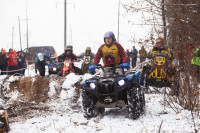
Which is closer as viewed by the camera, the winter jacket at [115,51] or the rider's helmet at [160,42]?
the rider's helmet at [160,42]

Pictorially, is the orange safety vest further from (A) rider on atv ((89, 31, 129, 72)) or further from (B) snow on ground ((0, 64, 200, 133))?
(B) snow on ground ((0, 64, 200, 133))

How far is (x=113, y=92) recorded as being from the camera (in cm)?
620

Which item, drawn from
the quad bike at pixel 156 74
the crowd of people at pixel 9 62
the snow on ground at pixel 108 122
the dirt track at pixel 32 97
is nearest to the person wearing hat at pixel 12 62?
the crowd of people at pixel 9 62

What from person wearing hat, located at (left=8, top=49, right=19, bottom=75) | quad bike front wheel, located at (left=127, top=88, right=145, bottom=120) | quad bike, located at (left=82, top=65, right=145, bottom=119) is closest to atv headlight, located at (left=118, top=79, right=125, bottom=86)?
quad bike, located at (left=82, top=65, right=145, bottom=119)

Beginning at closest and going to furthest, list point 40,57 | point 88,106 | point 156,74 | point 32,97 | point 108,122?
point 108,122
point 88,106
point 156,74
point 32,97
point 40,57

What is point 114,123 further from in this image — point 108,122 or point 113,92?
point 113,92

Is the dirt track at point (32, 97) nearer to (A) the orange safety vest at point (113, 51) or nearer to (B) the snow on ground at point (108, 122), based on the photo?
(B) the snow on ground at point (108, 122)

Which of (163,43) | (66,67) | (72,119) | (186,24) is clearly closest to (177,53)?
(163,43)

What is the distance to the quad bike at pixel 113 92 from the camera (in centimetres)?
616

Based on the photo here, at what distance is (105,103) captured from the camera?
20.9 ft

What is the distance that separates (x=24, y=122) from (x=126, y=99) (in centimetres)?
248

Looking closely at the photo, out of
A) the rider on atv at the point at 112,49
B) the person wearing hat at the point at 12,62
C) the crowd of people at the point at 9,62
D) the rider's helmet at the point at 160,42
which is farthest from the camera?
the person wearing hat at the point at 12,62

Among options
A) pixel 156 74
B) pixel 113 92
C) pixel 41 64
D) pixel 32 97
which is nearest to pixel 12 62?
pixel 41 64

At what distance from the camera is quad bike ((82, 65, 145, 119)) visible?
6164mm
